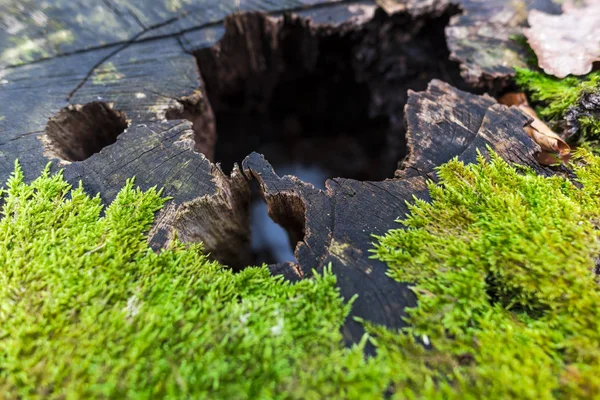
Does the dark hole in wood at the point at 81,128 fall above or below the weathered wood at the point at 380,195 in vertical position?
above

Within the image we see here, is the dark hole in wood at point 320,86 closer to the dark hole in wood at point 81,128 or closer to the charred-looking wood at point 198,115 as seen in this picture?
the charred-looking wood at point 198,115

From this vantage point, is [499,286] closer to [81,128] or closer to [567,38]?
[567,38]

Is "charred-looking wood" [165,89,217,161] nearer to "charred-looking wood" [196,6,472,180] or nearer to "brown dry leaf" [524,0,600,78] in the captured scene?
"charred-looking wood" [196,6,472,180]

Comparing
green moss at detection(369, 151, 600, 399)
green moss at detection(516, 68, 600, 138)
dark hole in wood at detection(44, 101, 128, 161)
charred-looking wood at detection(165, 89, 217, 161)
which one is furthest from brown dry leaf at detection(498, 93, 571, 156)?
dark hole in wood at detection(44, 101, 128, 161)

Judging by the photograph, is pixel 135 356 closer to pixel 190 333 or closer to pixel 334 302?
pixel 190 333

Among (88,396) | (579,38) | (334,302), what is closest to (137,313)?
(88,396)

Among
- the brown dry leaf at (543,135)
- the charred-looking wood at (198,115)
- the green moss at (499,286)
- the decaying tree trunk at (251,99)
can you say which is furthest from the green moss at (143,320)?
the brown dry leaf at (543,135)
